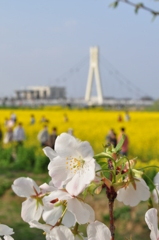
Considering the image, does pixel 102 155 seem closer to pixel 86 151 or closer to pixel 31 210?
pixel 86 151

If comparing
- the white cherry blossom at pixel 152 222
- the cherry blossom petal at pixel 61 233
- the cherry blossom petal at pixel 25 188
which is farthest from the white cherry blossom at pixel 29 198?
the white cherry blossom at pixel 152 222

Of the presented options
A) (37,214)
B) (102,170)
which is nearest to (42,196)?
(37,214)

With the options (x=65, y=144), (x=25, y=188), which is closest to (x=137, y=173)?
(x=65, y=144)

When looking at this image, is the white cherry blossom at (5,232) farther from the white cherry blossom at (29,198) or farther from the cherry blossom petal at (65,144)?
the cherry blossom petal at (65,144)

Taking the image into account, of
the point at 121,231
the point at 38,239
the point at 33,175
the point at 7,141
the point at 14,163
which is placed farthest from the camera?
the point at 7,141

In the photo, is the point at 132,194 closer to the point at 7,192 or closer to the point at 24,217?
the point at 24,217

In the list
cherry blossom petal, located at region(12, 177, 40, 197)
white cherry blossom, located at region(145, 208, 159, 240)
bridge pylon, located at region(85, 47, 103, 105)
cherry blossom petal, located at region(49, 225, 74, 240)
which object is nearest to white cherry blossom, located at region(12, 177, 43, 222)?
cherry blossom petal, located at region(12, 177, 40, 197)
